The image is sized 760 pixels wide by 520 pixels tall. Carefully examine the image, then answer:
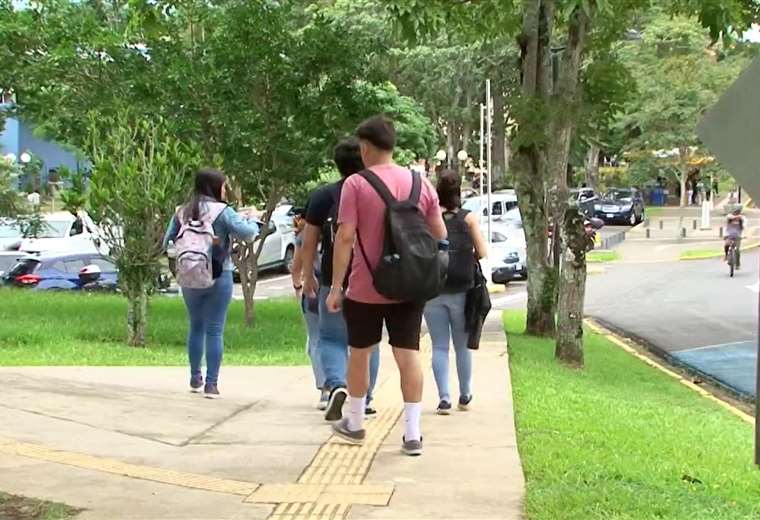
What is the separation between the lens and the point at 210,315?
7.74 metres

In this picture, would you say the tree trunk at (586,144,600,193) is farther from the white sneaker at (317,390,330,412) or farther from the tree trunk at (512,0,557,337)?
the white sneaker at (317,390,330,412)

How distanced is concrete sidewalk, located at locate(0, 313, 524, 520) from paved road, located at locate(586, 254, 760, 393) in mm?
6744

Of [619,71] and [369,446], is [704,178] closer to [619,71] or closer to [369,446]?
[619,71]

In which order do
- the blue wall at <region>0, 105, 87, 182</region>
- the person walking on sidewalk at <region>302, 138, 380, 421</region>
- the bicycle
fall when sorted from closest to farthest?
the person walking on sidewalk at <region>302, 138, 380, 421</region> → the bicycle → the blue wall at <region>0, 105, 87, 182</region>

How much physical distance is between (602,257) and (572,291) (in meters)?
22.9

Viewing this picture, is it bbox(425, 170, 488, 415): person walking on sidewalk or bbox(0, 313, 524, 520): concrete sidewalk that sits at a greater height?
bbox(425, 170, 488, 415): person walking on sidewalk

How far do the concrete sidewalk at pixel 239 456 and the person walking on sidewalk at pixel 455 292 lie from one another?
0.25 m

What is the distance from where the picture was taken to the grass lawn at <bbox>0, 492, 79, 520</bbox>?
4.65 meters

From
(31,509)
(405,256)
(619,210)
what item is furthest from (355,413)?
(619,210)

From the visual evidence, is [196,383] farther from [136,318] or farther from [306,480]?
[136,318]

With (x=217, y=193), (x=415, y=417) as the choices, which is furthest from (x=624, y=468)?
(x=217, y=193)

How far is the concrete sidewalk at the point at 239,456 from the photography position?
4.95 metres

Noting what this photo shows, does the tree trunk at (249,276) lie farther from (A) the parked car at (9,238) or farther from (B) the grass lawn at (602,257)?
(B) the grass lawn at (602,257)

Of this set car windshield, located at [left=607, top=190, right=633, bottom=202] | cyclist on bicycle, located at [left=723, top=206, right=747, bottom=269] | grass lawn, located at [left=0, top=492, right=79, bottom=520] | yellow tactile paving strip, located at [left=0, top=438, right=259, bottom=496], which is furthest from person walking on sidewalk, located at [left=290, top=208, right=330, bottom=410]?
car windshield, located at [left=607, top=190, right=633, bottom=202]
